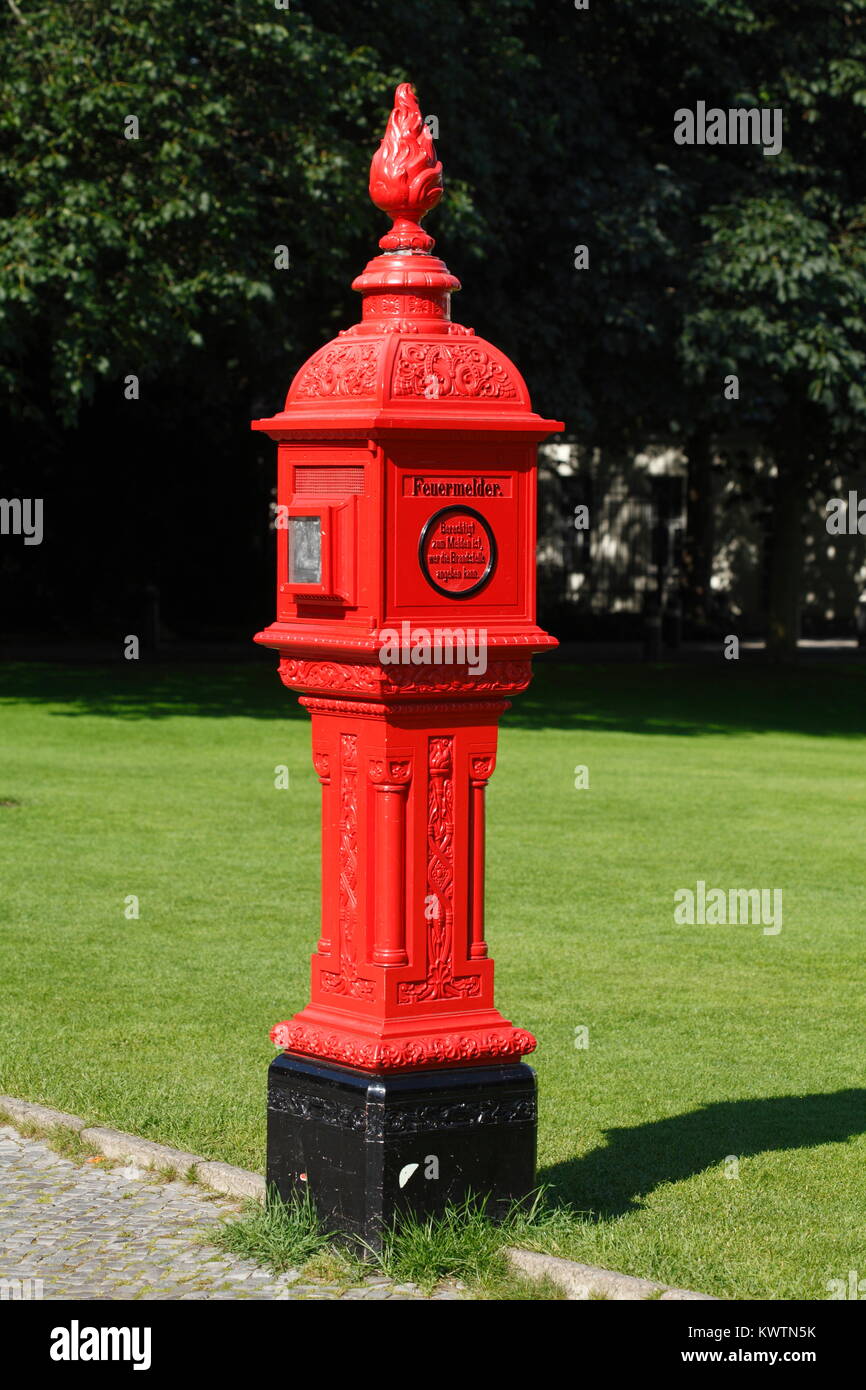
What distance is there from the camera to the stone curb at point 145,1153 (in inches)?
255

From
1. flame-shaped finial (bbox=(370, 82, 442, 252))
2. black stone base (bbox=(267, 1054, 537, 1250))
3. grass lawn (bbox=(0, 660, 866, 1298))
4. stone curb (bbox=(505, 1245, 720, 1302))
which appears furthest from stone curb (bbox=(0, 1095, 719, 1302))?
flame-shaped finial (bbox=(370, 82, 442, 252))

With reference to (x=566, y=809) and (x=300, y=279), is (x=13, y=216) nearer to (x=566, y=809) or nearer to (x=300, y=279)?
(x=300, y=279)

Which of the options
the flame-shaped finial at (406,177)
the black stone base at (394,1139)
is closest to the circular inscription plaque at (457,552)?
the flame-shaped finial at (406,177)

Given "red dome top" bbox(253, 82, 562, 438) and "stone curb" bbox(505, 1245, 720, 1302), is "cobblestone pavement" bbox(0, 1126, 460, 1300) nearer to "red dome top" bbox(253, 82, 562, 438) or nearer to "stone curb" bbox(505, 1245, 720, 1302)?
"stone curb" bbox(505, 1245, 720, 1302)

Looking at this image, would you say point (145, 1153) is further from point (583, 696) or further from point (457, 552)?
point (583, 696)

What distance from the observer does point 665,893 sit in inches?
483

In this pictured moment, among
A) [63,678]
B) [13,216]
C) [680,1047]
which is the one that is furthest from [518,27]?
[680,1047]

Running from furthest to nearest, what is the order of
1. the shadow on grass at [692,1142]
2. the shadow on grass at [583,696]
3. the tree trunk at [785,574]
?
1. the tree trunk at [785,574]
2. the shadow on grass at [583,696]
3. the shadow on grass at [692,1142]

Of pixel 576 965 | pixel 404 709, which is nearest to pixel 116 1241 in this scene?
pixel 404 709

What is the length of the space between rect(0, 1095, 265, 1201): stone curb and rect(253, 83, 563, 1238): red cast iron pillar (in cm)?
40

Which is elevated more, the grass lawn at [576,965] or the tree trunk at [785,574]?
the tree trunk at [785,574]

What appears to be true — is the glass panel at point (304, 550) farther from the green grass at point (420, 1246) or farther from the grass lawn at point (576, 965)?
the grass lawn at point (576, 965)

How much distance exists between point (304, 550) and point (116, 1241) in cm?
210

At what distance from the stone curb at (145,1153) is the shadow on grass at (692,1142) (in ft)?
3.23
